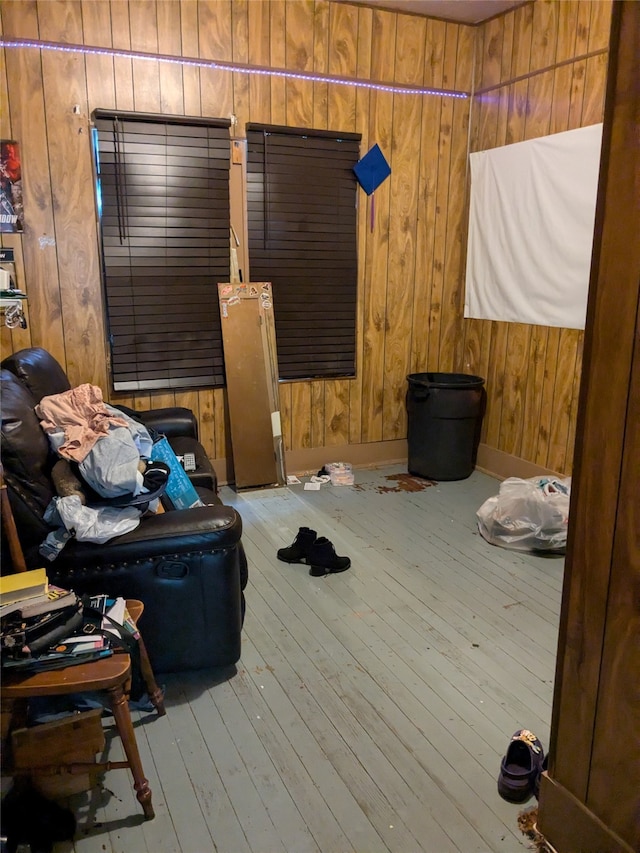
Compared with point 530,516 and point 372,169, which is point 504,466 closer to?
point 530,516

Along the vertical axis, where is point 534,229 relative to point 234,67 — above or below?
below

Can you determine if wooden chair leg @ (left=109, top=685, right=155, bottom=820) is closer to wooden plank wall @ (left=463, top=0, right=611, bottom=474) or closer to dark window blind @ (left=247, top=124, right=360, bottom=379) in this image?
dark window blind @ (left=247, top=124, right=360, bottom=379)

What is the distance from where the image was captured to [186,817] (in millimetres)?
1689

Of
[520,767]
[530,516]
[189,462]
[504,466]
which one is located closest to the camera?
[520,767]

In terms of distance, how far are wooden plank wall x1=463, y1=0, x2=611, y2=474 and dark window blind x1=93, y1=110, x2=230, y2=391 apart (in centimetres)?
183

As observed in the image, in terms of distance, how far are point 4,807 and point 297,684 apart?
0.95 m

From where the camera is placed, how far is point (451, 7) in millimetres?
4035

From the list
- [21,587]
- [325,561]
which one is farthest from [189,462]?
[21,587]

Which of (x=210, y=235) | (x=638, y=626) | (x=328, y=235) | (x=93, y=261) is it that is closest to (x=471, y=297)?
(x=328, y=235)

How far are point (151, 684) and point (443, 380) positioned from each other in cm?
323

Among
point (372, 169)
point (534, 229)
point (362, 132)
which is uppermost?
point (362, 132)

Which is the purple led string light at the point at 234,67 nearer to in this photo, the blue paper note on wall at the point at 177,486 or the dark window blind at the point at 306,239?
the dark window blind at the point at 306,239

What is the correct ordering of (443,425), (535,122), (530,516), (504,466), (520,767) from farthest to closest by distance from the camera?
(504,466) → (443,425) → (535,122) → (530,516) → (520,767)

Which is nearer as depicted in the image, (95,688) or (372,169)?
(95,688)
